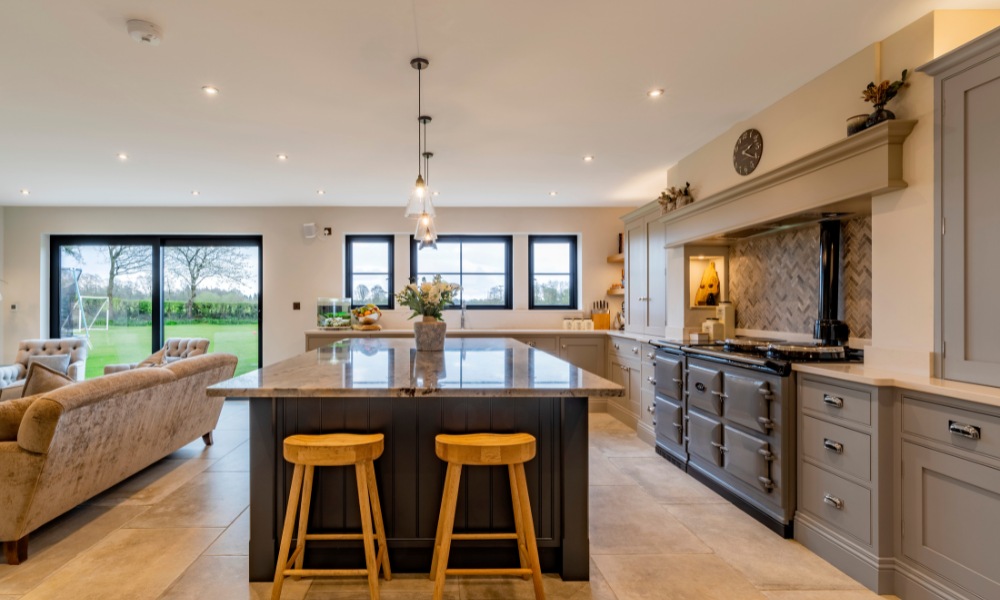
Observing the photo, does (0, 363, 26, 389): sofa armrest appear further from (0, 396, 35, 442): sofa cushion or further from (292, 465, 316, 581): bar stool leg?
(292, 465, 316, 581): bar stool leg

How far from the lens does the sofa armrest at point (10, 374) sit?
4602 millimetres

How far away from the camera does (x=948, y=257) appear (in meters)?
1.93

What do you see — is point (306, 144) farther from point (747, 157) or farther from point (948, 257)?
point (948, 257)

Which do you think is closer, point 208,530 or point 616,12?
point 616,12

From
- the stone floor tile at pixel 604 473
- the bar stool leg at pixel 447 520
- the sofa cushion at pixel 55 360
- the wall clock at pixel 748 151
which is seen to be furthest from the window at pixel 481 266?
the bar stool leg at pixel 447 520

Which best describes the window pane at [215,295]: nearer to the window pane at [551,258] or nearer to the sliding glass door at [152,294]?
the sliding glass door at [152,294]

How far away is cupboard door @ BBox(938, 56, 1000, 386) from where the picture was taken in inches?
69.7

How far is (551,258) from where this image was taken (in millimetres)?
6352

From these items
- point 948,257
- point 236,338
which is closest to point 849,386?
point 948,257

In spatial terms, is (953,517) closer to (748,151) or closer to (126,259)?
(748,151)

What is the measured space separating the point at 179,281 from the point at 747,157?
257 inches

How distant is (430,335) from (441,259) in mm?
3288

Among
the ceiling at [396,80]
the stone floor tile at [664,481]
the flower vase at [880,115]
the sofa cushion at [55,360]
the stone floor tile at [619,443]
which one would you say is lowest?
the stone floor tile at [619,443]

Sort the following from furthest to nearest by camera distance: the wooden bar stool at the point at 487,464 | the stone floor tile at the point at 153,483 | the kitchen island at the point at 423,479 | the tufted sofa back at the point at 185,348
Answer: the tufted sofa back at the point at 185,348 → the stone floor tile at the point at 153,483 → the kitchen island at the point at 423,479 → the wooden bar stool at the point at 487,464
